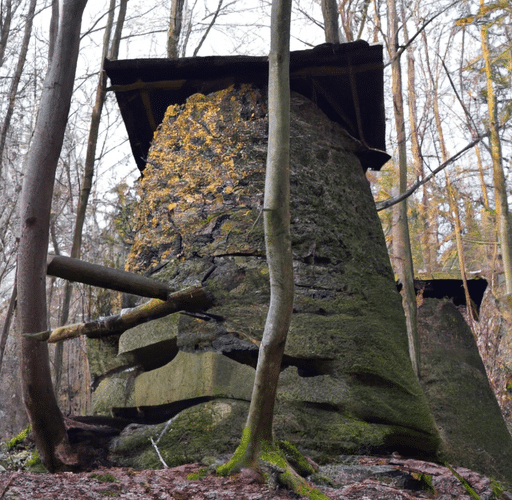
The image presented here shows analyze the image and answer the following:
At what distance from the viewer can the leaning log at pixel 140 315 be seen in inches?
145

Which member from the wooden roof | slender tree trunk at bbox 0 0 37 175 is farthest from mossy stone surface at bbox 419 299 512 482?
slender tree trunk at bbox 0 0 37 175

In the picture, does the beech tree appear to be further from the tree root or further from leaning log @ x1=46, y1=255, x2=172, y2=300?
leaning log @ x1=46, y1=255, x2=172, y2=300

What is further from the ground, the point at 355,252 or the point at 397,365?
the point at 355,252

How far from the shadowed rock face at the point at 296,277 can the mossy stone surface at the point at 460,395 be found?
53.8 inches

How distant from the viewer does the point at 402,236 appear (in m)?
6.25

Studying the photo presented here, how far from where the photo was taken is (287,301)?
262 centimetres

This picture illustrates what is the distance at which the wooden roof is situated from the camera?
460 centimetres

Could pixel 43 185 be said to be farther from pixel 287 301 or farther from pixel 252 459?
pixel 252 459

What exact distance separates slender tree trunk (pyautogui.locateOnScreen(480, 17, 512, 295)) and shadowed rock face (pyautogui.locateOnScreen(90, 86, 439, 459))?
3967mm

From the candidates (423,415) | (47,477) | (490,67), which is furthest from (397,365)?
(490,67)

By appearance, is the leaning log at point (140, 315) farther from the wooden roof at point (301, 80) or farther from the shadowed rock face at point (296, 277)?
the wooden roof at point (301, 80)

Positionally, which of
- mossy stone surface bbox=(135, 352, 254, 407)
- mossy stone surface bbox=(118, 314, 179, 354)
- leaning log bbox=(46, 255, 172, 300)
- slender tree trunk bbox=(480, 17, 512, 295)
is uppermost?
slender tree trunk bbox=(480, 17, 512, 295)

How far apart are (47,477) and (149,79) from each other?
347 cm

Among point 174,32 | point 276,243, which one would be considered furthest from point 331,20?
point 276,243
